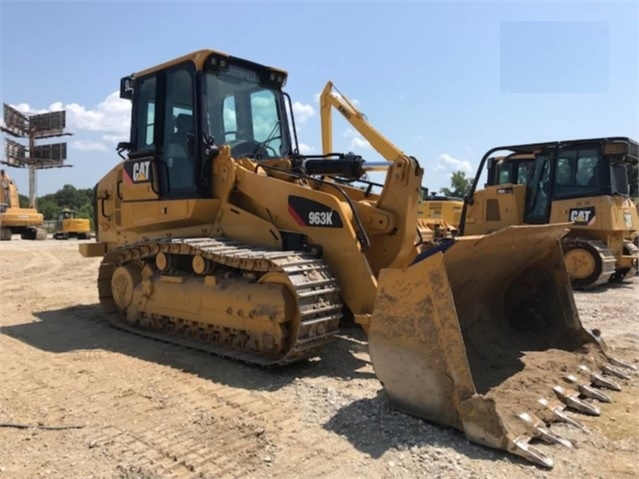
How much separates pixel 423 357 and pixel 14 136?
175ft

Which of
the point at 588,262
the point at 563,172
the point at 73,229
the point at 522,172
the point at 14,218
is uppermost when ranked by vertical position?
the point at 522,172

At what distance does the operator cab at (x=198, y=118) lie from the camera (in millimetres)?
6457

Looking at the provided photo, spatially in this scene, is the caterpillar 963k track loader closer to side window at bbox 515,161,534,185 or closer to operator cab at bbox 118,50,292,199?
operator cab at bbox 118,50,292,199

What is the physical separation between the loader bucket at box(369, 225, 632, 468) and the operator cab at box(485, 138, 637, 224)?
6115 mm

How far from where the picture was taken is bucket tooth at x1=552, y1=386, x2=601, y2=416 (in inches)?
159

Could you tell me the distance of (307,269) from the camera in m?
5.18

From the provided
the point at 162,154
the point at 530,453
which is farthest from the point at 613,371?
the point at 162,154

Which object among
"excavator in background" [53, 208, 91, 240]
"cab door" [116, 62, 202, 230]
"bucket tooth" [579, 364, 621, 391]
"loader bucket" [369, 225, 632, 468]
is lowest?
"bucket tooth" [579, 364, 621, 391]

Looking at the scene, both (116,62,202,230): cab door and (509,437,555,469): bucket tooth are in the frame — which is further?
(116,62,202,230): cab door

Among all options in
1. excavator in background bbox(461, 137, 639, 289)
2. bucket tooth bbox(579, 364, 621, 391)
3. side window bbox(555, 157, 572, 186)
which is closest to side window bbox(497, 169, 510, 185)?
excavator in background bbox(461, 137, 639, 289)

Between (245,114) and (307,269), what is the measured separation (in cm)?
267

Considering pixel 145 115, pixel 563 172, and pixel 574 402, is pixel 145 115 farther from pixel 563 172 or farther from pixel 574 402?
pixel 563 172

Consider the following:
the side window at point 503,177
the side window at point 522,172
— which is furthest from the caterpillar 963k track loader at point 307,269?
the side window at point 503,177

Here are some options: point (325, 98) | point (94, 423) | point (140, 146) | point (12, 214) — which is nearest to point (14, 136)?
point (12, 214)
